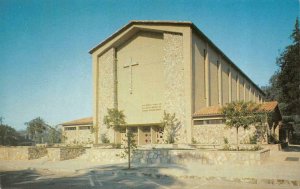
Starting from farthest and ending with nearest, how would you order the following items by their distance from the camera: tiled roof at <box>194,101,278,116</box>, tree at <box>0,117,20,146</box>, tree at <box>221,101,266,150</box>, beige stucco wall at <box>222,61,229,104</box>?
1. tree at <box>0,117,20,146</box>
2. beige stucco wall at <box>222,61,229,104</box>
3. tiled roof at <box>194,101,278,116</box>
4. tree at <box>221,101,266,150</box>

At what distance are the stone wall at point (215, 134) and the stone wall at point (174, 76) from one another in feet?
5.43

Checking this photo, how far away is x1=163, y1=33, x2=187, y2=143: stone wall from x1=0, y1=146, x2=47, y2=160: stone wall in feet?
45.7

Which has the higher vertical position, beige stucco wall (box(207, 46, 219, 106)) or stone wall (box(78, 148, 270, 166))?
beige stucco wall (box(207, 46, 219, 106))

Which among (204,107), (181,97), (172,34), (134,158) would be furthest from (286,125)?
(134,158)

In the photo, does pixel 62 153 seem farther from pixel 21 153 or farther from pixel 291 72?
pixel 291 72

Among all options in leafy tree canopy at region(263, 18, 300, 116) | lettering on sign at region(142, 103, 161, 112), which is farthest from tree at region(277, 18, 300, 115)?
lettering on sign at region(142, 103, 161, 112)

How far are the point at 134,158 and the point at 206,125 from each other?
1150 centimetres

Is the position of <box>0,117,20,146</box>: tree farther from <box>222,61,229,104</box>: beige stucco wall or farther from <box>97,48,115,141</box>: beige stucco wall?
<box>222,61,229,104</box>: beige stucco wall

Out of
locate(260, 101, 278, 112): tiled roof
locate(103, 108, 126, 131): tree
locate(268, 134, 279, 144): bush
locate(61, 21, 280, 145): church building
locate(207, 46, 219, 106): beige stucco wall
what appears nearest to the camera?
locate(260, 101, 278, 112): tiled roof

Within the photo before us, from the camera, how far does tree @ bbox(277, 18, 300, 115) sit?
2795 cm

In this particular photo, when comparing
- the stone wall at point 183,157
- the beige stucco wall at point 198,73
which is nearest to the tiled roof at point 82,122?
the beige stucco wall at point 198,73

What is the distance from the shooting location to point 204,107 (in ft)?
106

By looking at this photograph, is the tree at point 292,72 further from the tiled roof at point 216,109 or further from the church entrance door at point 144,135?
the church entrance door at point 144,135

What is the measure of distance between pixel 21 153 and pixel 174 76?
1737 centimetres
